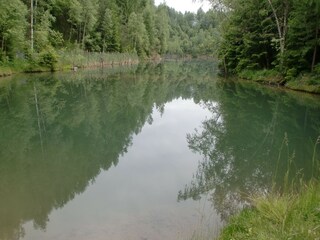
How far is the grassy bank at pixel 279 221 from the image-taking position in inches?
159

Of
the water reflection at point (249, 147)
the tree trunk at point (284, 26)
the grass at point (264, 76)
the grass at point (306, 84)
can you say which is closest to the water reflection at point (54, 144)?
the water reflection at point (249, 147)

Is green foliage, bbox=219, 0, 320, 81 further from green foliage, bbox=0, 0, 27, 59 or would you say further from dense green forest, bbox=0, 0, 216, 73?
green foliage, bbox=0, 0, 27, 59

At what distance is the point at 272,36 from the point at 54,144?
25224mm

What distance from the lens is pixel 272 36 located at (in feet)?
101

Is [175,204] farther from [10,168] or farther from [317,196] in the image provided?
[10,168]

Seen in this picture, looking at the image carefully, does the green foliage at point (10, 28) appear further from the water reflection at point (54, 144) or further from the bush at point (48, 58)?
the water reflection at point (54, 144)

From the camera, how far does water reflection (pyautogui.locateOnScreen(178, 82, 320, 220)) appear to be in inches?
279

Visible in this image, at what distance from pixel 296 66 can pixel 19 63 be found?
2410 cm

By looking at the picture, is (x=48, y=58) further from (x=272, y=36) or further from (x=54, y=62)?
(x=272, y=36)

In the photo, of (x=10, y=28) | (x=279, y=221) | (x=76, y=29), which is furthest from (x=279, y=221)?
(x=76, y=29)

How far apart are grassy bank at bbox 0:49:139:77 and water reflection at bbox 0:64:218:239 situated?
14861mm

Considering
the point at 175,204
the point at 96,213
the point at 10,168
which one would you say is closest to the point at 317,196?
the point at 175,204

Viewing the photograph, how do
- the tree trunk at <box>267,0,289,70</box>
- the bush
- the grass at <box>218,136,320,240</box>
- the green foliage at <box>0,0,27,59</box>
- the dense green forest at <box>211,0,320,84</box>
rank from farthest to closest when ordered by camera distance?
the bush, the green foliage at <box>0,0,27,59</box>, the tree trunk at <box>267,0,289,70</box>, the dense green forest at <box>211,0,320,84</box>, the grass at <box>218,136,320,240</box>

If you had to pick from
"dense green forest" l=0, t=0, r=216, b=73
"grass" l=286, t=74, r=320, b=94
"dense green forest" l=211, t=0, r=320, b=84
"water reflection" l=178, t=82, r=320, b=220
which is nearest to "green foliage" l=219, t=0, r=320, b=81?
"dense green forest" l=211, t=0, r=320, b=84
